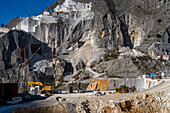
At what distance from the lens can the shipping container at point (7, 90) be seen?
67.2 ft

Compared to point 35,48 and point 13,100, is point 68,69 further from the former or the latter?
point 13,100

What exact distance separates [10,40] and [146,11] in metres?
46.1

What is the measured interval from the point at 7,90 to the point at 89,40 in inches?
1967

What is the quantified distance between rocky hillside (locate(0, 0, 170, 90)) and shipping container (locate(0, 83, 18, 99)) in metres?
29.9

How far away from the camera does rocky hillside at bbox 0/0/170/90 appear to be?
57.0 m

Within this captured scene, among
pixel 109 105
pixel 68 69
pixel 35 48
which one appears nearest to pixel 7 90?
pixel 109 105

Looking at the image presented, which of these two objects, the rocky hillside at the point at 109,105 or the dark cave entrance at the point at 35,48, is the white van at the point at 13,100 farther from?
the dark cave entrance at the point at 35,48

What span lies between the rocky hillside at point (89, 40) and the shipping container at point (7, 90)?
29945 millimetres

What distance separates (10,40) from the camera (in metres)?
66.2

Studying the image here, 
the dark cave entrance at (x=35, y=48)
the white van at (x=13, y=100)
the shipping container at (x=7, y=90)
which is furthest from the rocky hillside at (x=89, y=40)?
the white van at (x=13, y=100)

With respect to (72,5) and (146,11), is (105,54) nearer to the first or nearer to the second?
(146,11)

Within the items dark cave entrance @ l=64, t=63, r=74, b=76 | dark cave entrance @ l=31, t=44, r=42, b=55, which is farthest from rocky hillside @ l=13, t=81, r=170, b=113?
dark cave entrance @ l=31, t=44, r=42, b=55

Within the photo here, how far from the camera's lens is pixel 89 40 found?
69.4 meters

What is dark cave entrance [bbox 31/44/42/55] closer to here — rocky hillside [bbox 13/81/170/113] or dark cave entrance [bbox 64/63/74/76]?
dark cave entrance [bbox 64/63/74/76]
